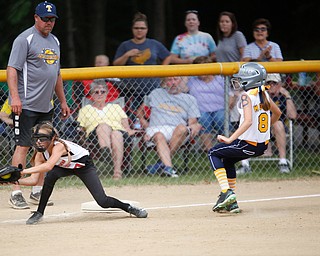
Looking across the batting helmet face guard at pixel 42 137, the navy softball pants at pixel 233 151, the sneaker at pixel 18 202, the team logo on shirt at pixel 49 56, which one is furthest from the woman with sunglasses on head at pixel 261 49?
the batting helmet face guard at pixel 42 137

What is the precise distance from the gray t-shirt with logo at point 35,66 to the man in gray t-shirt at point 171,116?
2.43 m

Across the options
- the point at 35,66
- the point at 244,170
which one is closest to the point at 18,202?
the point at 35,66

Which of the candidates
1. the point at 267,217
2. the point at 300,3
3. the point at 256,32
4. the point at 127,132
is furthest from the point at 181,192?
the point at 300,3

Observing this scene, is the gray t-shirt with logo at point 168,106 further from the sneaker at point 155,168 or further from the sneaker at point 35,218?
the sneaker at point 35,218

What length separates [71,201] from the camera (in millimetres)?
10273

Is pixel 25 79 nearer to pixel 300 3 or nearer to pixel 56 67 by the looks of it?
pixel 56 67

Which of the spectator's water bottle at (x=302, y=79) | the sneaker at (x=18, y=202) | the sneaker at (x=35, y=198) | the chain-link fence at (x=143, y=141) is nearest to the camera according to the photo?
the sneaker at (x=18, y=202)

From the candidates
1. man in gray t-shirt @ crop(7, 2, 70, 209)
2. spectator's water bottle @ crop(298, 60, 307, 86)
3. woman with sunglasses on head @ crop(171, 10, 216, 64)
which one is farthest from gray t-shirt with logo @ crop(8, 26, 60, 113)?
spectator's water bottle @ crop(298, 60, 307, 86)

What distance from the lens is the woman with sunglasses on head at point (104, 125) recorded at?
1160cm

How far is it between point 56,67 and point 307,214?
3115mm

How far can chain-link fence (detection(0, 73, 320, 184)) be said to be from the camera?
11594 millimetres

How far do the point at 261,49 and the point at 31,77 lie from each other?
4.33m

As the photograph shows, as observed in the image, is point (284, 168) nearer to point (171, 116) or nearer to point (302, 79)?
point (302, 79)

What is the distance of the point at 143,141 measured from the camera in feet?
39.2
